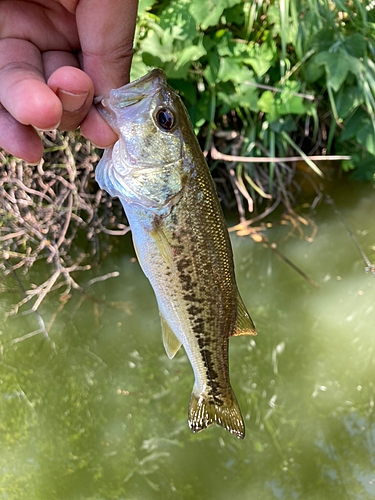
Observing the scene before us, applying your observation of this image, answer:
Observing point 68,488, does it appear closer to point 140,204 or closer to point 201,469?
point 201,469

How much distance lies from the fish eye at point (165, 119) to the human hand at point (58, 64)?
13cm

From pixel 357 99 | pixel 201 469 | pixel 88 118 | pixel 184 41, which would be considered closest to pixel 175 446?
pixel 201 469

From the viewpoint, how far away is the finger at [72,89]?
789 mm

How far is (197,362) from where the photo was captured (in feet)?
3.69

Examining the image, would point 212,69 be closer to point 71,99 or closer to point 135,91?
point 135,91

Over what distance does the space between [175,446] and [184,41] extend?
7.59 feet

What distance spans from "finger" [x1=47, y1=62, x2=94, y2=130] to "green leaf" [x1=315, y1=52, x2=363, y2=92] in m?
1.74

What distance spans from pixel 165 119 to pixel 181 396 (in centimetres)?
170

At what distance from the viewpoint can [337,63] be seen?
2057mm

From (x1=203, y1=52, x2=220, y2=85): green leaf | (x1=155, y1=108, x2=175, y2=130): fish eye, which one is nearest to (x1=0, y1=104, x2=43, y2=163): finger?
(x1=155, y1=108, x2=175, y2=130): fish eye

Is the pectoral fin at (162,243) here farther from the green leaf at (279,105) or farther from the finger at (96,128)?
the green leaf at (279,105)

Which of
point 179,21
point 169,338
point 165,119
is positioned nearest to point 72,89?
point 165,119

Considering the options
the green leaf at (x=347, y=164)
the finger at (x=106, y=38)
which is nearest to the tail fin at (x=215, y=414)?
the finger at (x=106, y=38)

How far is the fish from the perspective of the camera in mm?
914
